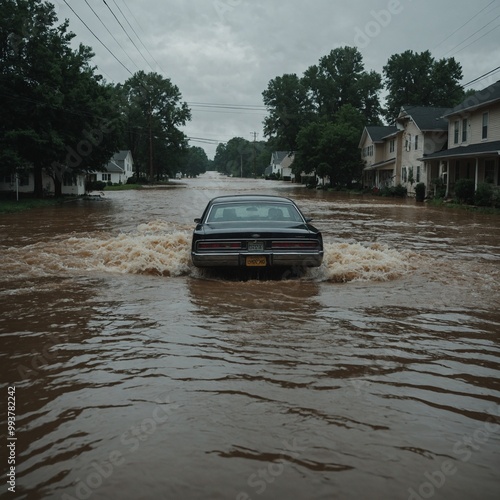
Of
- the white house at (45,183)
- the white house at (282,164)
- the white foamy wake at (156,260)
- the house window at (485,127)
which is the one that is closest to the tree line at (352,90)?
the white house at (282,164)

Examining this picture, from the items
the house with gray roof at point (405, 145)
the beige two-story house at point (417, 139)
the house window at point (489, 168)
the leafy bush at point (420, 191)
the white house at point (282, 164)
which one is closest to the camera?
the house window at point (489, 168)

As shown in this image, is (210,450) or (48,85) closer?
(210,450)

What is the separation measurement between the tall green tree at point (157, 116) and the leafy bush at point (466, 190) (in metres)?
63.6

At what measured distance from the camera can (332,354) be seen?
18.0 feet

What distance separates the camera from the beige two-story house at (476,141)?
30.2 m

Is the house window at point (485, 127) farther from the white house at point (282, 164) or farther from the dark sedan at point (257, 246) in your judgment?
the white house at point (282, 164)

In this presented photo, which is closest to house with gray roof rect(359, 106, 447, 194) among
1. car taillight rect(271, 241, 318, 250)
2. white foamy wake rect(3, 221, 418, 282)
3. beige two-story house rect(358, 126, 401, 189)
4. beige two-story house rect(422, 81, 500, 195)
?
beige two-story house rect(358, 126, 401, 189)

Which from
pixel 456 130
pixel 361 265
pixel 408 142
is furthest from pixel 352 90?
pixel 361 265

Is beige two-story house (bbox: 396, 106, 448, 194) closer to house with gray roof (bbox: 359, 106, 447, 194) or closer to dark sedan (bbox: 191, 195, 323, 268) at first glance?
house with gray roof (bbox: 359, 106, 447, 194)

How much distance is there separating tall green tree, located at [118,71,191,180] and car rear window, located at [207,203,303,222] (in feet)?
262

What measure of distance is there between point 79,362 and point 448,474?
3446mm

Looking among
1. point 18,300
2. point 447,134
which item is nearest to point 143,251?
point 18,300

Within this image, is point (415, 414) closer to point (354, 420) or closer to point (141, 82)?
point (354, 420)

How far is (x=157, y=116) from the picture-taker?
299 ft
